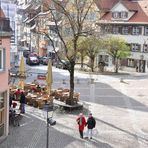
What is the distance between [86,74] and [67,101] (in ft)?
79.7

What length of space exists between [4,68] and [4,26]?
2.25 m

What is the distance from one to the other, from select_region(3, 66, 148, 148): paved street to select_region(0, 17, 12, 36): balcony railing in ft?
18.9

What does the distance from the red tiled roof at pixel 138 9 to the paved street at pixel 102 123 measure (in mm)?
22773

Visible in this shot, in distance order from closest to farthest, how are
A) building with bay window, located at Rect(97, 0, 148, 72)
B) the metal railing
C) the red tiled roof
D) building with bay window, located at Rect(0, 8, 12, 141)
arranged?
the metal railing, building with bay window, located at Rect(0, 8, 12, 141), building with bay window, located at Rect(97, 0, 148, 72), the red tiled roof

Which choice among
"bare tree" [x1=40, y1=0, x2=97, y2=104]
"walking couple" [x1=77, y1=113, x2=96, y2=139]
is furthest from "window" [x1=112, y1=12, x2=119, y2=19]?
"walking couple" [x1=77, y1=113, x2=96, y2=139]

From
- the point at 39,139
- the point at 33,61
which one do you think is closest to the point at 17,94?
the point at 39,139

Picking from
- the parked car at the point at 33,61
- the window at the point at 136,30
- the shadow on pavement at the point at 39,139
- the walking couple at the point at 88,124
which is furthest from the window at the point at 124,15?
the walking couple at the point at 88,124

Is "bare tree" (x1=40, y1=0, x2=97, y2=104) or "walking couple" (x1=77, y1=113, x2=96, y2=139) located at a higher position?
"bare tree" (x1=40, y1=0, x2=97, y2=104)

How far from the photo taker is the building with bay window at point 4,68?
81.0 ft

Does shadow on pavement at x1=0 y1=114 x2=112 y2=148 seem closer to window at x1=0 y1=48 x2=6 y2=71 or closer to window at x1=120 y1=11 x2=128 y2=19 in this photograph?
window at x1=0 y1=48 x2=6 y2=71

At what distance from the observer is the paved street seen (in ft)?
85.7

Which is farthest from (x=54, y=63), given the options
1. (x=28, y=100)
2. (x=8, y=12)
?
(x=8, y=12)

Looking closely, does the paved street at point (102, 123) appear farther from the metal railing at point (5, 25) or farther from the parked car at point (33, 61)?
the parked car at point (33, 61)

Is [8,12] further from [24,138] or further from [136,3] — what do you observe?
[136,3]
